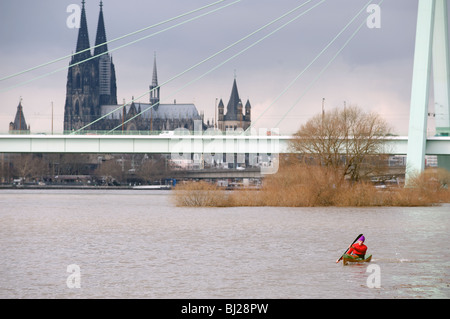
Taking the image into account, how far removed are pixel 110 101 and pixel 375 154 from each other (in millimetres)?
151677

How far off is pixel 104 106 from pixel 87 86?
6.37 m

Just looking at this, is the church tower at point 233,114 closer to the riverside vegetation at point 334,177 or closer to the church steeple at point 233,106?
the church steeple at point 233,106

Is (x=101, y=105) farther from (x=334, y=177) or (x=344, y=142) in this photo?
(x=334, y=177)

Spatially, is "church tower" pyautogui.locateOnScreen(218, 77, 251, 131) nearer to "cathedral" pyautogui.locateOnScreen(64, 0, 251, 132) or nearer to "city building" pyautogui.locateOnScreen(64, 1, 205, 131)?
"cathedral" pyautogui.locateOnScreen(64, 0, 251, 132)

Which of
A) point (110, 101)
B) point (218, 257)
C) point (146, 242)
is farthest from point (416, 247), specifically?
point (110, 101)

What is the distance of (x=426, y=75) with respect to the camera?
47531 millimetres

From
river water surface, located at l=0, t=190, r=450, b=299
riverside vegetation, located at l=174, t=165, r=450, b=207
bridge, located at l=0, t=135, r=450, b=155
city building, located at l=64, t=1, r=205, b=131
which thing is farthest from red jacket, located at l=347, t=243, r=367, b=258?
city building, located at l=64, t=1, r=205, b=131

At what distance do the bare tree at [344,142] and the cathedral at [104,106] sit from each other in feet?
397

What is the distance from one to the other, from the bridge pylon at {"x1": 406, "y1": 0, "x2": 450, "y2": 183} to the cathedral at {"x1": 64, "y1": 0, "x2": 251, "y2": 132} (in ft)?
404

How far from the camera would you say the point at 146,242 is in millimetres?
28422

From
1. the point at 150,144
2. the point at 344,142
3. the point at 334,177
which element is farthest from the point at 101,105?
the point at 334,177

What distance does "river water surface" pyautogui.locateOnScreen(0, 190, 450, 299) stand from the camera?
17.4 meters

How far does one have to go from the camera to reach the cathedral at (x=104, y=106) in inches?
6914
